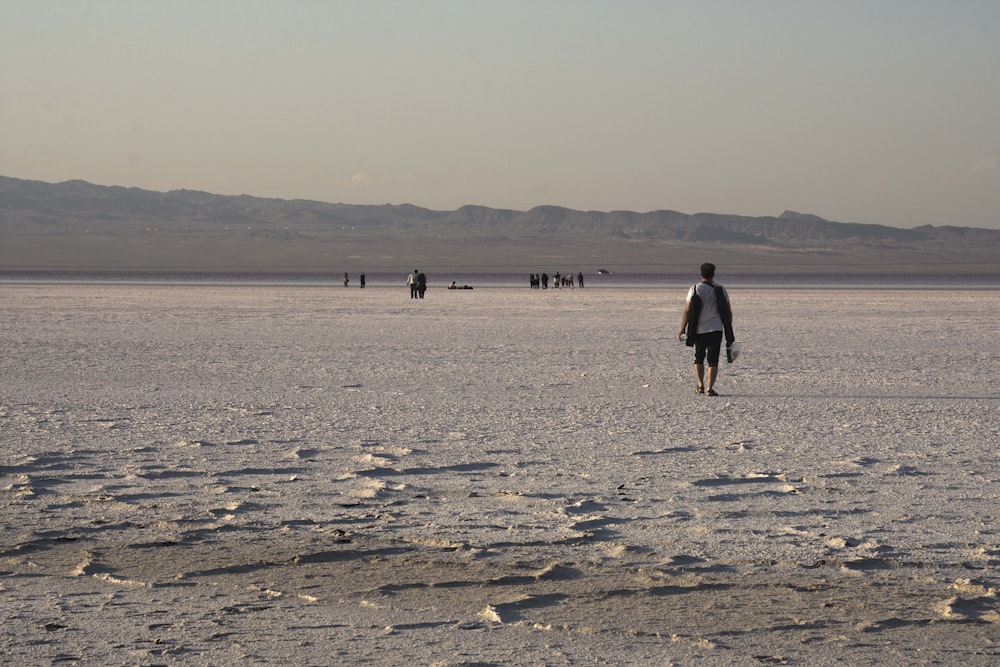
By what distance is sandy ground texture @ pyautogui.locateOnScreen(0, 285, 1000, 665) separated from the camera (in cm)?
494

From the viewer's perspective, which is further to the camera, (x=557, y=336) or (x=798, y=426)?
(x=557, y=336)

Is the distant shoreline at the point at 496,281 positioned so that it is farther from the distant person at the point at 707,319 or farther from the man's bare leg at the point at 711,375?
the man's bare leg at the point at 711,375

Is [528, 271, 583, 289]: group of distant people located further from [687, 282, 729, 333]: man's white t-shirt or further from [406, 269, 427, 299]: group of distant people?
[687, 282, 729, 333]: man's white t-shirt

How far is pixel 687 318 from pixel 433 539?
7.90m

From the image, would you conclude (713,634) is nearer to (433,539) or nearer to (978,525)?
(433,539)

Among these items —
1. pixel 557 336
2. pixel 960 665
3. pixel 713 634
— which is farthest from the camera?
pixel 557 336

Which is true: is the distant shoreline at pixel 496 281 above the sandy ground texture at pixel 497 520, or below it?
below

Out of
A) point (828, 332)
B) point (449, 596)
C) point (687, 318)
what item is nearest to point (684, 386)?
point (687, 318)

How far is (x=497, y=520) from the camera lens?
278 inches

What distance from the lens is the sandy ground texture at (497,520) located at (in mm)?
4938

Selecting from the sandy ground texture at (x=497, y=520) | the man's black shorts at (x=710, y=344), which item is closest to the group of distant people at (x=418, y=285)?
the sandy ground texture at (x=497, y=520)

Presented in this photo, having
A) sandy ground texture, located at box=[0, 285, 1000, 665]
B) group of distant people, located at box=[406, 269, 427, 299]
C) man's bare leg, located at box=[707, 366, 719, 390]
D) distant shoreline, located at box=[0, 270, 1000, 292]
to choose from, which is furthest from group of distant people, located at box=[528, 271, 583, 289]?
sandy ground texture, located at box=[0, 285, 1000, 665]

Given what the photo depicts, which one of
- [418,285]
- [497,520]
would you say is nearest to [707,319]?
[497,520]

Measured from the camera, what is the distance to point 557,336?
2527 cm
